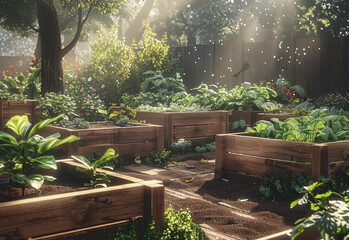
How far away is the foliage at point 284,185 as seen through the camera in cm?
415

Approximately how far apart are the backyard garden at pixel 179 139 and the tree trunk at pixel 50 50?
0.07ft

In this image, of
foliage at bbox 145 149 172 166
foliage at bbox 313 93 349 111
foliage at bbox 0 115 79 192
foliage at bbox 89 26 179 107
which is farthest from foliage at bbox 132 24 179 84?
foliage at bbox 0 115 79 192

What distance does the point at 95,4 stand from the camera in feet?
29.2

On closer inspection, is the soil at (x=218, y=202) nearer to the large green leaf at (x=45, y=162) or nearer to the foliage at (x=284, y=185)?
the foliage at (x=284, y=185)

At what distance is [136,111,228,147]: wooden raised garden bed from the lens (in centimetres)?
710

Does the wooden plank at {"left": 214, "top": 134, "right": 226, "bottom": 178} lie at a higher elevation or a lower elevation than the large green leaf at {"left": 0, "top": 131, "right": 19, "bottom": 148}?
lower

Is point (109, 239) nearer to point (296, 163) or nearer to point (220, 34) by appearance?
point (296, 163)

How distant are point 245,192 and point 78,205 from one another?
99.6 inches

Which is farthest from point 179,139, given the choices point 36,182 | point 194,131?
point 36,182

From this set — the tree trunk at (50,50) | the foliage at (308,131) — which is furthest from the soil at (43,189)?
the tree trunk at (50,50)

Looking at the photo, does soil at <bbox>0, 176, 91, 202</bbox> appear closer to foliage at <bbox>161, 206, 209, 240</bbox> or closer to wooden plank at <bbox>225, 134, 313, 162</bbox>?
foliage at <bbox>161, 206, 209, 240</bbox>

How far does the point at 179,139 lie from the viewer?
7254 millimetres

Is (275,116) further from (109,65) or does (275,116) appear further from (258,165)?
(109,65)

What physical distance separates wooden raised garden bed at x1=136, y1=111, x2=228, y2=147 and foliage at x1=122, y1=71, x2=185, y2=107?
165cm
